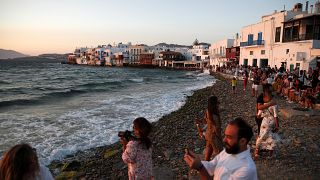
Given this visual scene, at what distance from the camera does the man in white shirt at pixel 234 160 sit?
2.35m

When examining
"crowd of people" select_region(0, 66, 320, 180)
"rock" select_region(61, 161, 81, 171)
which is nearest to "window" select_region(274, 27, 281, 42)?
"crowd of people" select_region(0, 66, 320, 180)

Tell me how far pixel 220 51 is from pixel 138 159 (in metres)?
56.2

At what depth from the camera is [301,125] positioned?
8.97 meters

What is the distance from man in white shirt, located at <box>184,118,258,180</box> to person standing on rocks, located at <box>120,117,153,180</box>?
118 cm

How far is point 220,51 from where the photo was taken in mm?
57562

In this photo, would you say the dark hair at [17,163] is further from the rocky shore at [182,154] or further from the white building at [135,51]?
the white building at [135,51]

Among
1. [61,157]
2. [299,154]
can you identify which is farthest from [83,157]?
[299,154]

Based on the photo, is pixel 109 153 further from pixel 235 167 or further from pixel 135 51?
pixel 135 51

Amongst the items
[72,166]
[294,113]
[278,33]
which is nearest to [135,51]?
[278,33]

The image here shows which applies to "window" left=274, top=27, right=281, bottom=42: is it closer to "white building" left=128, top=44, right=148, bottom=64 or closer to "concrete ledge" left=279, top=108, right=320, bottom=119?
"concrete ledge" left=279, top=108, right=320, bottom=119

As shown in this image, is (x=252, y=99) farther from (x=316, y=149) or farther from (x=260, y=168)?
(x=260, y=168)

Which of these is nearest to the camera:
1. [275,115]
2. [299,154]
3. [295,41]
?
[275,115]

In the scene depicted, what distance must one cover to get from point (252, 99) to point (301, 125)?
295 inches

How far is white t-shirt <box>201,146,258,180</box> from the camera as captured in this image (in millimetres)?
2336
